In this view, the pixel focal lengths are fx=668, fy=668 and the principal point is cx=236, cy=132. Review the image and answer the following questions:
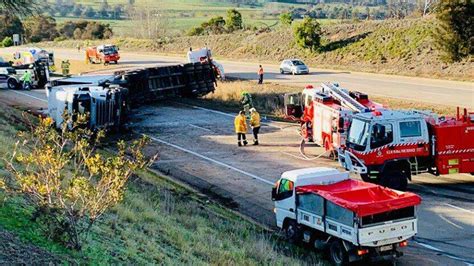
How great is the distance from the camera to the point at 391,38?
54406 millimetres

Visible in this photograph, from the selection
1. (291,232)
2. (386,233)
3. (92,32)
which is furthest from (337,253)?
(92,32)

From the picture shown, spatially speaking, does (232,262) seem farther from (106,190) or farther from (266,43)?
(266,43)

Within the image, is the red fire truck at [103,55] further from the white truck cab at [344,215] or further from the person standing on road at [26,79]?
the white truck cab at [344,215]

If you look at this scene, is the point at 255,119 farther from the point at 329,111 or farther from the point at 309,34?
the point at 309,34

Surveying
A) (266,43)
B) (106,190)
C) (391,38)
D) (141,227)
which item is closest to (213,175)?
(141,227)

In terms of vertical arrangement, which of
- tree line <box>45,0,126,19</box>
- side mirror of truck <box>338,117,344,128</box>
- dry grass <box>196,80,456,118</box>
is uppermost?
tree line <box>45,0,126,19</box>

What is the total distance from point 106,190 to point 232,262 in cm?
284

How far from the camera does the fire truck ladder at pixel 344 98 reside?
2209 cm

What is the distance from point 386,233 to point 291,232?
280 cm

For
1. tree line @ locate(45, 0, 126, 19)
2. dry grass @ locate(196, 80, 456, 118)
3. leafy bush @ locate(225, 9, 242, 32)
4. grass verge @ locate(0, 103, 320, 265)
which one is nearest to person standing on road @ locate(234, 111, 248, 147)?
dry grass @ locate(196, 80, 456, 118)

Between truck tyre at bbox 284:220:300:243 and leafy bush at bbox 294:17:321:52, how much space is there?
150 feet

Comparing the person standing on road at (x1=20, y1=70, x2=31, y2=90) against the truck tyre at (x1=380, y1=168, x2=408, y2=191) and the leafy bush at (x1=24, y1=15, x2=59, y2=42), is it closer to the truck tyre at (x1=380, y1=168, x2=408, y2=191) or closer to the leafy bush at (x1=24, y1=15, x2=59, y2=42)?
the truck tyre at (x1=380, y1=168, x2=408, y2=191)

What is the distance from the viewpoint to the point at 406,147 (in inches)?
774

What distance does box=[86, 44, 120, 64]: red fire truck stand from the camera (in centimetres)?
6419
